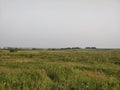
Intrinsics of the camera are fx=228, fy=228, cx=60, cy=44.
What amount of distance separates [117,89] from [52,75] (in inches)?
172

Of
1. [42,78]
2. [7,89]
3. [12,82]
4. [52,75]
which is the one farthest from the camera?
[52,75]

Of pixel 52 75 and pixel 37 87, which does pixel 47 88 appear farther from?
pixel 52 75

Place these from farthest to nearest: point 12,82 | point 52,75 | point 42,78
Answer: point 52,75
point 42,78
point 12,82

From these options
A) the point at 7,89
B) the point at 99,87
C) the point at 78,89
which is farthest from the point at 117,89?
the point at 7,89

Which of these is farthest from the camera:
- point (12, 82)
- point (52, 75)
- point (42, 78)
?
point (52, 75)

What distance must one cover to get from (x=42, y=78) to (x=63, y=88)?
6.57ft

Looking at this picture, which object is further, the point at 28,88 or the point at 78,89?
the point at 78,89

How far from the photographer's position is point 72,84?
29.7 feet

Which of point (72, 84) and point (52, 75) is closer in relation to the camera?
point (72, 84)

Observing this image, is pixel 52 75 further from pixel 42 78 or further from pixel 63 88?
pixel 63 88

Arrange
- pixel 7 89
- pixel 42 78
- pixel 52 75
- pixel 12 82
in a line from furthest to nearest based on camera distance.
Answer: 1. pixel 52 75
2. pixel 42 78
3. pixel 12 82
4. pixel 7 89

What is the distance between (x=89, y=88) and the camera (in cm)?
856

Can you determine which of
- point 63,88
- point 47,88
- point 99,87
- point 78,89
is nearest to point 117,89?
point 99,87

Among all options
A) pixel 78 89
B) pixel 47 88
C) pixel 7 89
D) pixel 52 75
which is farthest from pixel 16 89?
pixel 52 75
